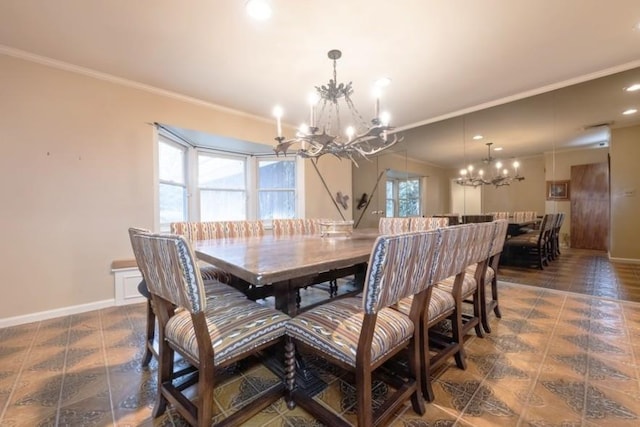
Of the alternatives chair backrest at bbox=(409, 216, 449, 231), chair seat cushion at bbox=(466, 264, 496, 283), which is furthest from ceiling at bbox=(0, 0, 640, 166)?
chair seat cushion at bbox=(466, 264, 496, 283)

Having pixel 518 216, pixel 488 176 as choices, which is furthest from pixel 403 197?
pixel 518 216

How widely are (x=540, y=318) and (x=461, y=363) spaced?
1350 millimetres

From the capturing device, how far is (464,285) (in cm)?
193

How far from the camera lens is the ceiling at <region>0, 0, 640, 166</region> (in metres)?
1.98

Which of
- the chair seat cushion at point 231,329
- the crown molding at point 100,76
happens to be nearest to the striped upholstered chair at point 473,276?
the chair seat cushion at point 231,329

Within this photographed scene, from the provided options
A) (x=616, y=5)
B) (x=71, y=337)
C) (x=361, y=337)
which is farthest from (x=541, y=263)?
(x=71, y=337)

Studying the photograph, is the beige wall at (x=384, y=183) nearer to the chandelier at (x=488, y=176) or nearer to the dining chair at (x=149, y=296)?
the chandelier at (x=488, y=176)

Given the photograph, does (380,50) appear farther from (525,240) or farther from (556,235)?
(556,235)

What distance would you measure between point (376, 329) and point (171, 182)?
11.8 ft

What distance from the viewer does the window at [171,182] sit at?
141 inches

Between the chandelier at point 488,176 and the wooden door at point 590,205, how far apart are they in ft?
1.98

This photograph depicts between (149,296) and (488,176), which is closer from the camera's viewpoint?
(149,296)

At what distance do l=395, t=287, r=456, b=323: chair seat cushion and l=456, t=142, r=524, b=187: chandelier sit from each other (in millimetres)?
2853

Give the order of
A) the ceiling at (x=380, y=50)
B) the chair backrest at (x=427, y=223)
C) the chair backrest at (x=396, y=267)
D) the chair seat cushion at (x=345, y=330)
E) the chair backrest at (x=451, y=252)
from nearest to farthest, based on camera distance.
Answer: the chair backrest at (x=396, y=267)
the chair seat cushion at (x=345, y=330)
the chair backrest at (x=451, y=252)
the ceiling at (x=380, y=50)
the chair backrest at (x=427, y=223)
